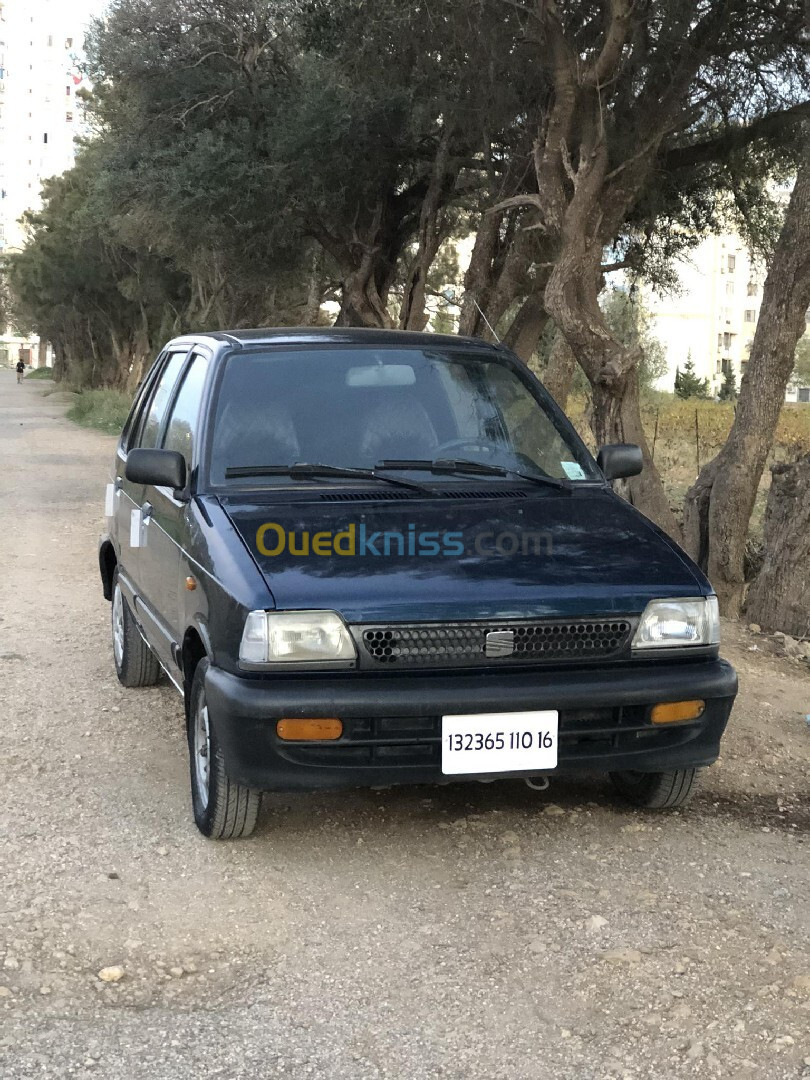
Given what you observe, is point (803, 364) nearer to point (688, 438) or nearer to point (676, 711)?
point (688, 438)

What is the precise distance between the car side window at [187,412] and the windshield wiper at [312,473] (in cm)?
28

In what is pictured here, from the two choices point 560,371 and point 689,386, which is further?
point 689,386

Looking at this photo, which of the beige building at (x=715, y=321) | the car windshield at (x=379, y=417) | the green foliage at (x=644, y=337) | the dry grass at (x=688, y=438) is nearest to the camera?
the car windshield at (x=379, y=417)

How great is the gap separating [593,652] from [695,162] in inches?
458

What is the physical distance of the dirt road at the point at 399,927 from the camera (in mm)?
3340

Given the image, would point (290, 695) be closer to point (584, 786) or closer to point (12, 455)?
point (584, 786)

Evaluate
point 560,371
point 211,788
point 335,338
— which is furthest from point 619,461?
point 560,371

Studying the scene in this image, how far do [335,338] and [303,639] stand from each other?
6.35 ft

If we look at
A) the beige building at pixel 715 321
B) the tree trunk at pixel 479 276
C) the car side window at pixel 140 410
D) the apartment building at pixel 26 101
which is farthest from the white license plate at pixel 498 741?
the apartment building at pixel 26 101

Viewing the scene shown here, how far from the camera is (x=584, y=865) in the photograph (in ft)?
15.1

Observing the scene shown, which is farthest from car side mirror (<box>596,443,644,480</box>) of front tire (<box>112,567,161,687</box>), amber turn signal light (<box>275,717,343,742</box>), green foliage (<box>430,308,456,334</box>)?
green foliage (<box>430,308,456,334</box>)

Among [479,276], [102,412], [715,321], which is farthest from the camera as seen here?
[715,321]

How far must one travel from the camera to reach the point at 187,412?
19.0 feet

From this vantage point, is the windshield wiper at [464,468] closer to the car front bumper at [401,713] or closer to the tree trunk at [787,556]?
the car front bumper at [401,713]
